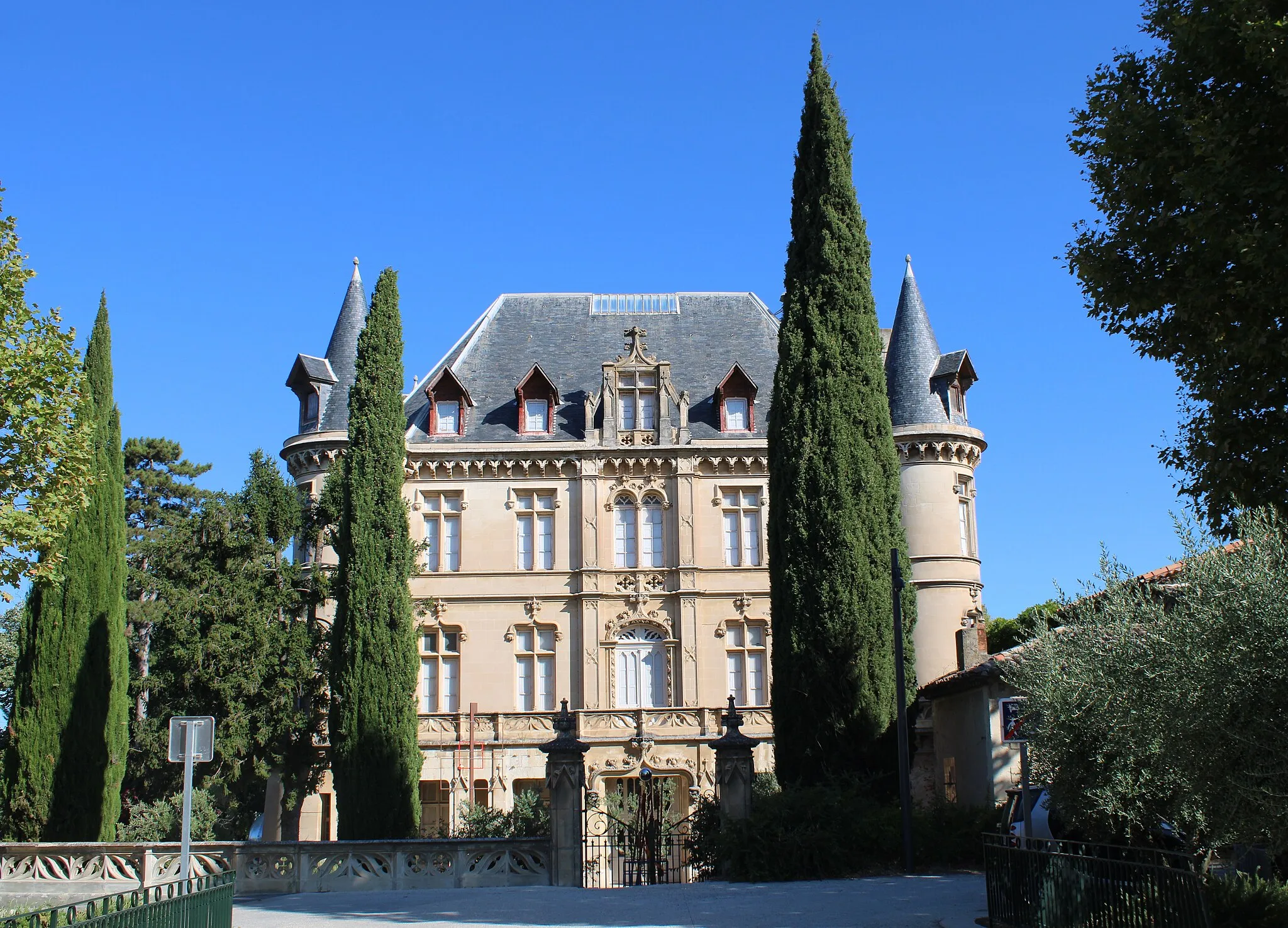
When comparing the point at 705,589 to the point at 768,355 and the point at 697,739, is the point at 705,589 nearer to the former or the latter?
the point at 697,739

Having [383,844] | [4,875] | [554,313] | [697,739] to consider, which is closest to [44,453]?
[4,875]

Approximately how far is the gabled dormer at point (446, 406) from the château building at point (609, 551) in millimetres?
62

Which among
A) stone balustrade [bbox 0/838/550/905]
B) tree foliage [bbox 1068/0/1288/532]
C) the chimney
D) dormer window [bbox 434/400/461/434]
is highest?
dormer window [bbox 434/400/461/434]

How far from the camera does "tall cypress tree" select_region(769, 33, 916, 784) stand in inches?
861

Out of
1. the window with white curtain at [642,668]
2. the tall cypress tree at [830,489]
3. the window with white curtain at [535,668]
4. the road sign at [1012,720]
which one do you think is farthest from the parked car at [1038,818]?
the window with white curtain at [535,668]

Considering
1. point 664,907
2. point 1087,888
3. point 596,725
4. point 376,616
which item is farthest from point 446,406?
point 1087,888

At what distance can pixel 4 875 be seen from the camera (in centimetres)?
2120

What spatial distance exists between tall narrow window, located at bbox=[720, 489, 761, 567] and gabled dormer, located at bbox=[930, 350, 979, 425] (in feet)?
19.8

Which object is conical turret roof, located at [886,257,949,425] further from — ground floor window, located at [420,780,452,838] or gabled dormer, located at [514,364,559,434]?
ground floor window, located at [420,780,452,838]

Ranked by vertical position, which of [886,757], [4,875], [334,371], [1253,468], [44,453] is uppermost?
[334,371]

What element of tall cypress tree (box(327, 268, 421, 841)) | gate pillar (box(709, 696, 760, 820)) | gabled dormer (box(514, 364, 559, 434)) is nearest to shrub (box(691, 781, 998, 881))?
gate pillar (box(709, 696, 760, 820))

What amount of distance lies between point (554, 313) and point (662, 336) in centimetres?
363

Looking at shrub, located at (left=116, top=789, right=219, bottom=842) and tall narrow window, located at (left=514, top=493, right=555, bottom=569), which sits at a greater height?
tall narrow window, located at (left=514, top=493, right=555, bottom=569)

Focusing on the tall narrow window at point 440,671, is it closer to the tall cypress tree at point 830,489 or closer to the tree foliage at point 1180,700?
the tall cypress tree at point 830,489
